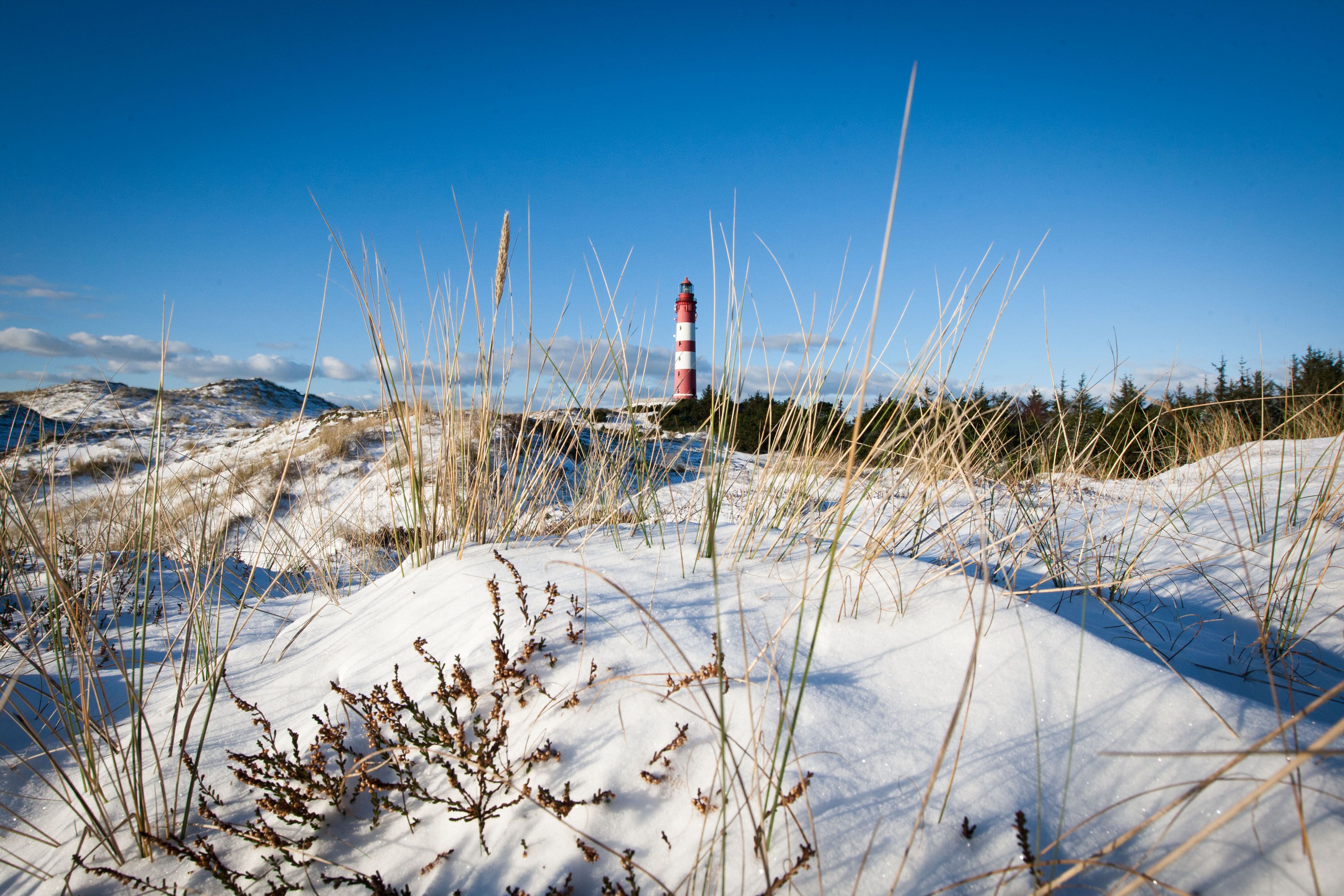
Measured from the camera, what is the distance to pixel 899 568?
1454 millimetres

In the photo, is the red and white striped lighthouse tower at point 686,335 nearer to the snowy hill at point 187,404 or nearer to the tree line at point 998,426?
the snowy hill at point 187,404

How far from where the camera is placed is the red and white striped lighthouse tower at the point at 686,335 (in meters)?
18.4

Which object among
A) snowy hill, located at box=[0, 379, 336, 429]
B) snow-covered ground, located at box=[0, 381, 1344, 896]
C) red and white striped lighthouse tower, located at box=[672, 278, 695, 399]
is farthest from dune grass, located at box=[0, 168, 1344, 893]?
red and white striped lighthouse tower, located at box=[672, 278, 695, 399]

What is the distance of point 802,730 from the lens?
90 centimetres

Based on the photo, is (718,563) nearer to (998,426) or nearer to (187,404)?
(998,426)

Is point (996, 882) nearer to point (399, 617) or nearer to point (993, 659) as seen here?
point (993, 659)

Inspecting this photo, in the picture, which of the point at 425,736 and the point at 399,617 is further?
the point at 399,617

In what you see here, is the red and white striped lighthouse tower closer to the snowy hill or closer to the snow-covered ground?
the snowy hill

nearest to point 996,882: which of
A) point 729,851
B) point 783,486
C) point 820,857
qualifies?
point 820,857

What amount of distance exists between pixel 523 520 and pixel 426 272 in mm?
1049

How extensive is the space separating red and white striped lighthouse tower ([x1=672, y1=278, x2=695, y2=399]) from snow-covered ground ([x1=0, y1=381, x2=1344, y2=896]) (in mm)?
16810

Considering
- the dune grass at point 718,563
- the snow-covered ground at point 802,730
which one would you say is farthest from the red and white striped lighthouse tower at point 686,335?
the snow-covered ground at point 802,730

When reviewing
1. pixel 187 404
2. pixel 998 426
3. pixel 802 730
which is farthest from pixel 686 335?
pixel 802 730

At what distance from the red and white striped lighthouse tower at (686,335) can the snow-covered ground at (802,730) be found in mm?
16810
